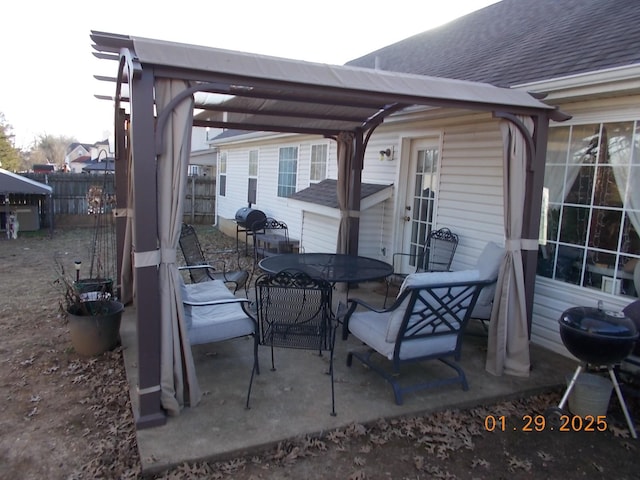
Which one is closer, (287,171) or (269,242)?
(269,242)

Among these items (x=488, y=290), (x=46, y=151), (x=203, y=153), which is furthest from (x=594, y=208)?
(x=46, y=151)

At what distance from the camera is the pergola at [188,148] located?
8.98 feet

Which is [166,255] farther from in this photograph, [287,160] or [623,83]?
[287,160]

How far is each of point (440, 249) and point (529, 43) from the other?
2.95 m

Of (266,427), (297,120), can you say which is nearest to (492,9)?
(297,120)

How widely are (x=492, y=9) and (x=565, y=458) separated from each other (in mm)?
8626

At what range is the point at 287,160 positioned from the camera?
1095 cm

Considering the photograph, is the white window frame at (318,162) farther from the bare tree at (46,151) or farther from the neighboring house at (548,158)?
the bare tree at (46,151)

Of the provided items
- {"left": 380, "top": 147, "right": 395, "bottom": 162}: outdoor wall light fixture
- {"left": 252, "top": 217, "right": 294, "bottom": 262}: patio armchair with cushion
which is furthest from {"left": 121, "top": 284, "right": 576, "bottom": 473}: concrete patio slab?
{"left": 252, "top": 217, "right": 294, "bottom": 262}: patio armchair with cushion

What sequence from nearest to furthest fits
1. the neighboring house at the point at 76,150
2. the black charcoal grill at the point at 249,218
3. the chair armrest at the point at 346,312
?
the chair armrest at the point at 346,312 → the black charcoal grill at the point at 249,218 → the neighboring house at the point at 76,150

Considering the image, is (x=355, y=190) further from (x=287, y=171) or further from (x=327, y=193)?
(x=287, y=171)

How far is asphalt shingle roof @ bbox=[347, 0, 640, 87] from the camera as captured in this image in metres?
4.24

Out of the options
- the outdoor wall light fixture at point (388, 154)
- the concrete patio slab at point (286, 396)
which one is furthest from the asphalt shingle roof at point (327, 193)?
the concrete patio slab at point (286, 396)

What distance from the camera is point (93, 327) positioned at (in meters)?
4.05
